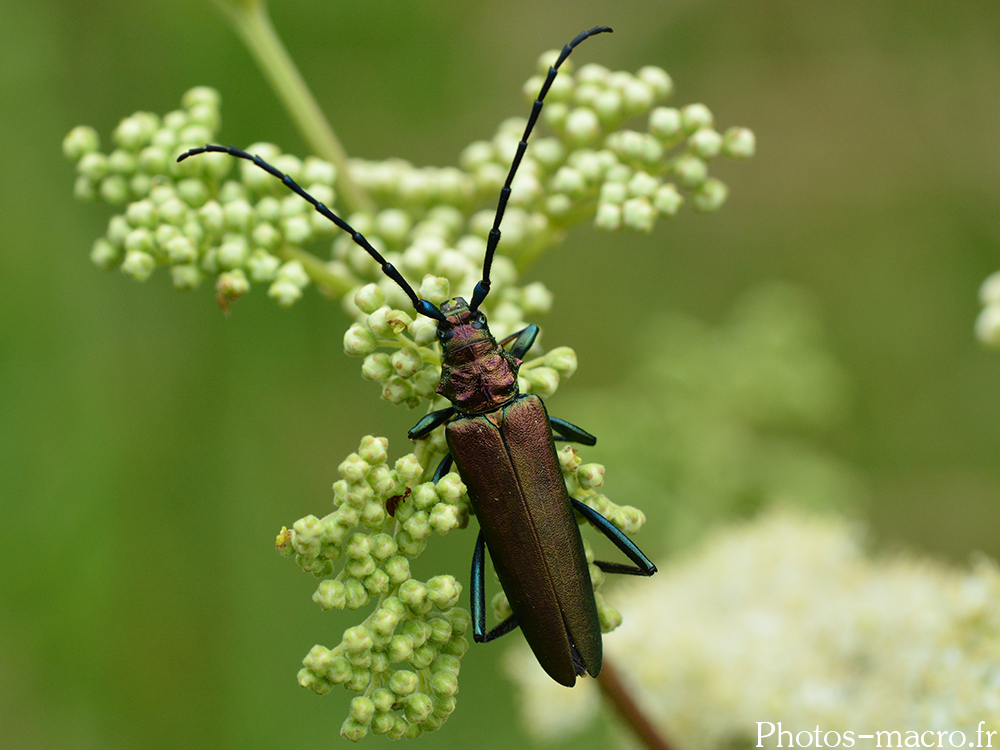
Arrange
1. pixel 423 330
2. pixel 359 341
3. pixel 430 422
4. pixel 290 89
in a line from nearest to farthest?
pixel 359 341 → pixel 423 330 → pixel 430 422 → pixel 290 89

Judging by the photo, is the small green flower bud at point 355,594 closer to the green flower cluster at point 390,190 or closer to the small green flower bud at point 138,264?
the green flower cluster at point 390,190

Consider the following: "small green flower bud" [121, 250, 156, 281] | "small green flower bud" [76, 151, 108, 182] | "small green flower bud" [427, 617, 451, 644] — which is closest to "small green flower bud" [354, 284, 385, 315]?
"small green flower bud" [121, 250, 156, 281]

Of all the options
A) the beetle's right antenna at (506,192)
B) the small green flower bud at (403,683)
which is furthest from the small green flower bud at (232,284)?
the small green flower bud at (403,683)

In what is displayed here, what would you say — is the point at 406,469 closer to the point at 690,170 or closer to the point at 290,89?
the point at 690,170

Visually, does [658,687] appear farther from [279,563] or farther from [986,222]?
[986,222]

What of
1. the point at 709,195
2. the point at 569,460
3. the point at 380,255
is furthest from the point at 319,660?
the point at 709,195

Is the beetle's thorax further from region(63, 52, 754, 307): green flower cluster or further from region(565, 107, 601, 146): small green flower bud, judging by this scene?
region(565, 107, 601, 146): small green flower bud
